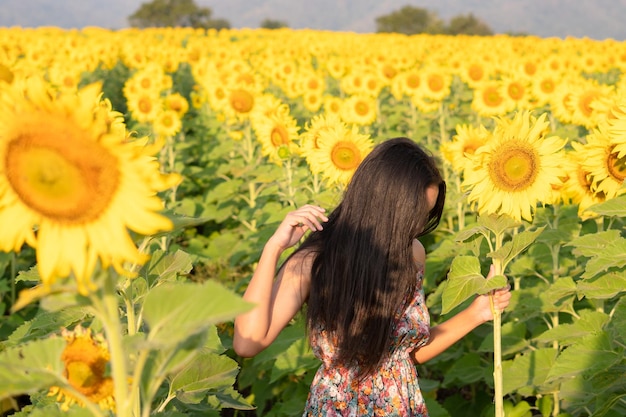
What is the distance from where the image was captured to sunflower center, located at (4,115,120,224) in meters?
1.23

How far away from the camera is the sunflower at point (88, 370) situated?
64.6 inches

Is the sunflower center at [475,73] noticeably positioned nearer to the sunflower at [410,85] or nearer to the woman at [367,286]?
the sunflower at [410,85]

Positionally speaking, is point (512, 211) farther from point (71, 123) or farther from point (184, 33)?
point (184, 33)

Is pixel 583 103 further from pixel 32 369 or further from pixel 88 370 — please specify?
pixel 32 369

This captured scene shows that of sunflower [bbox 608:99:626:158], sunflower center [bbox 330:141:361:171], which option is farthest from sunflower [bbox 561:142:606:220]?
sunflower center [bbox 330:141:361:171]

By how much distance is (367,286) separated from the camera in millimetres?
2557

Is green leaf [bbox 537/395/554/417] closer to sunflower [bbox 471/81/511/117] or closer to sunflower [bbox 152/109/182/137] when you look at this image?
sunflower [bbox 471/81/511/117]

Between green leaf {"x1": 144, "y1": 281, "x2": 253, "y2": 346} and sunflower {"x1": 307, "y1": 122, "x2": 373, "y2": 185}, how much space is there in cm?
347

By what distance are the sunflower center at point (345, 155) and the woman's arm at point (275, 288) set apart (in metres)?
2.17

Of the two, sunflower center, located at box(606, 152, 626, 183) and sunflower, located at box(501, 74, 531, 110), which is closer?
sunflower center, located at box(606, 152, 626, 183)

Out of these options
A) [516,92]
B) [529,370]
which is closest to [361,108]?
[516,92]

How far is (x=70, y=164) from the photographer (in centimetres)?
125

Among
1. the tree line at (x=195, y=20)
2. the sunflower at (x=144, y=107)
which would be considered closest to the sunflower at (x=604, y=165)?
the sunflower at (x=144, y=107)

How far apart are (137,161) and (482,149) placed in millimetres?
1682
